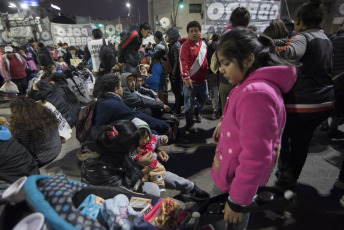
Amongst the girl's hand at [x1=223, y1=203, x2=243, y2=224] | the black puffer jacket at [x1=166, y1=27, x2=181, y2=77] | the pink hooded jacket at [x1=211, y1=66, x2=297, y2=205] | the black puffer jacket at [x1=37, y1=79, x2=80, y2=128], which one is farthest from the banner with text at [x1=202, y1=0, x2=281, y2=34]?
the girl's hand at [x1=223, y1=203, x2=243, y2=224]

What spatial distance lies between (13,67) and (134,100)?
5.52 meters

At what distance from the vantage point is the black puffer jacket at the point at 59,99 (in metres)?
3.44

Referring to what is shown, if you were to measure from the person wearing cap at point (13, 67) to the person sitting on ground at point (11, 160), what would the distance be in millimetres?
5533

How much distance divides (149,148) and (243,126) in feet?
4.82

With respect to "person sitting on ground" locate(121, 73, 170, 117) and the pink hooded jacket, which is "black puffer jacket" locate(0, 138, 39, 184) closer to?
"person sitting on ground" locate(121, 73, 170, 117)

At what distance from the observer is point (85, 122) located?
2494mm

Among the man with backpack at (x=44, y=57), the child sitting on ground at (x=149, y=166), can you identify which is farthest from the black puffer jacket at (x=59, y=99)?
the man with backpack at (x=44, y=57)

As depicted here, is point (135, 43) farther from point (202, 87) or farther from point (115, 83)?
point (115, 83)

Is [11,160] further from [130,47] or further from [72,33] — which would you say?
[72,33]

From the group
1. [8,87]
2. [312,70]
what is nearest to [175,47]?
[312,70]

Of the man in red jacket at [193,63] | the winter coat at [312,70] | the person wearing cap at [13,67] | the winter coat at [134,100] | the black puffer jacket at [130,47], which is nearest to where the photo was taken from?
the winter coat at [312,70]

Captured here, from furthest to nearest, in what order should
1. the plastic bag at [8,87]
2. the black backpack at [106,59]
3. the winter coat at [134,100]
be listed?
the plastic bag at [8,87] → the black backpack at [106,59] → the winter coat at [134,100]

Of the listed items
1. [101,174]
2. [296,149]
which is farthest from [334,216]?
[101,174]

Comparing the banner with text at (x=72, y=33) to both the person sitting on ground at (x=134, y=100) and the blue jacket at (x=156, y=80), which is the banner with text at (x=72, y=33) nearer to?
the blue jacket at (x=156, y=80)
